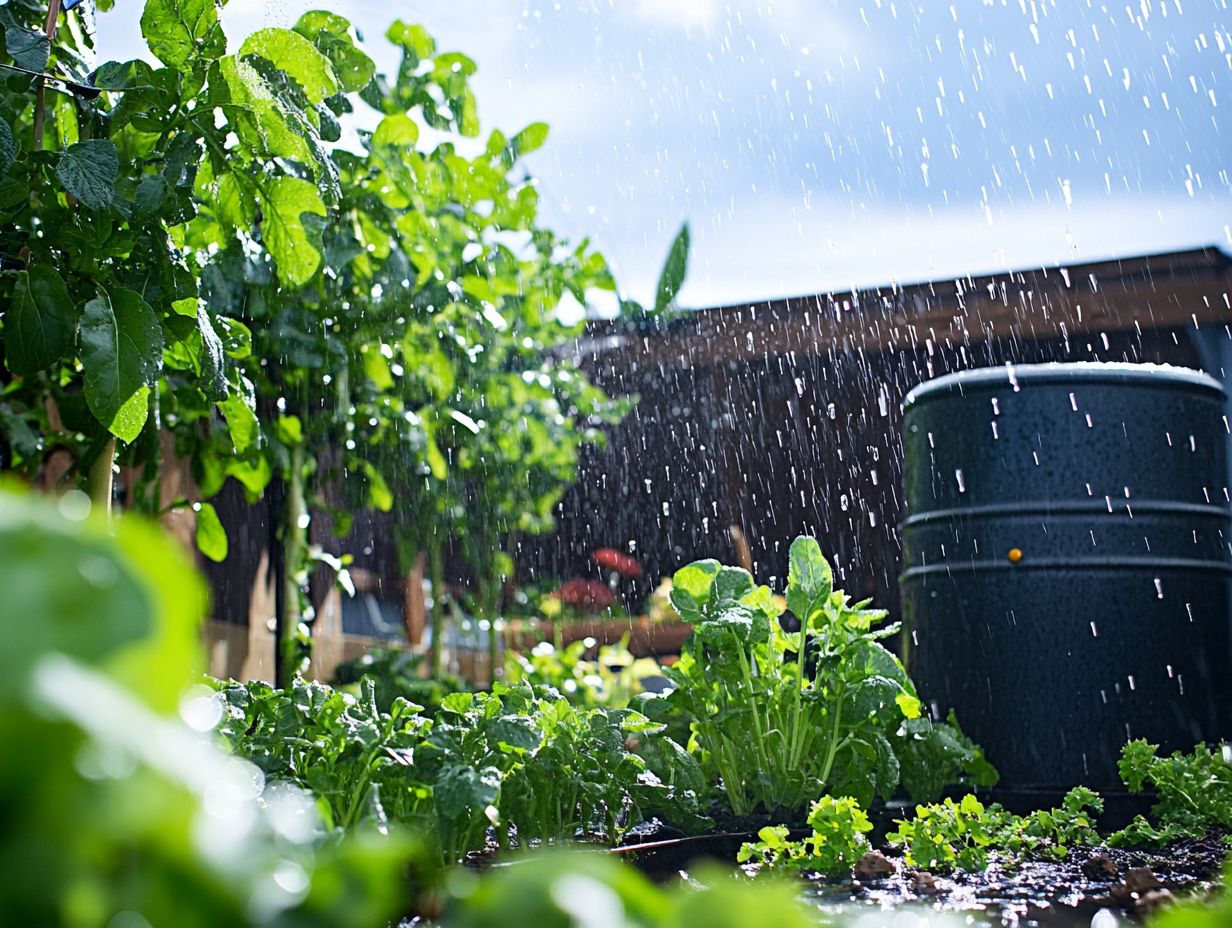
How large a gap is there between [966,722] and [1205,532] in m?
0.72

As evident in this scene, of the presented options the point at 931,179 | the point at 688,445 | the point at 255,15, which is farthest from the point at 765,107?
the point at 255,15

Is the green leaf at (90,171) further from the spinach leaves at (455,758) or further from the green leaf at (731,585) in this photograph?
the green leaf at (731,585)

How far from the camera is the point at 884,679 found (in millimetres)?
2121

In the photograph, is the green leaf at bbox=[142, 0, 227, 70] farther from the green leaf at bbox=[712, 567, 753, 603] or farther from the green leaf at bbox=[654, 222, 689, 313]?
the green leaf at bbox=[654, 222, 689, 313]

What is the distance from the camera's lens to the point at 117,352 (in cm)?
141

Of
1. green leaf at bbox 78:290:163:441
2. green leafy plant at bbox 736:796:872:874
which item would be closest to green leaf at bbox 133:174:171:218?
green leaf at bbox 78:290:163:441

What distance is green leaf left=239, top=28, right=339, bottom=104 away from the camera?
56.7 inches

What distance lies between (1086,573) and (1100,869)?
3.49 feet

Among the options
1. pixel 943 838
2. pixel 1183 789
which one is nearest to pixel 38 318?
pixel 943 838

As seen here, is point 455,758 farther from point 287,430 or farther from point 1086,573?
point 287,430

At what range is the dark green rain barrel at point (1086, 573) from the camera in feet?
8.76

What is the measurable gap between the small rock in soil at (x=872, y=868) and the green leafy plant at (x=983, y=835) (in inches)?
1.8

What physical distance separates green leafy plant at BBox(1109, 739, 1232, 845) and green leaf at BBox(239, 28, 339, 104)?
178 centimetres

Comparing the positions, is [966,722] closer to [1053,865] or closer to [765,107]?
[1053,865]
